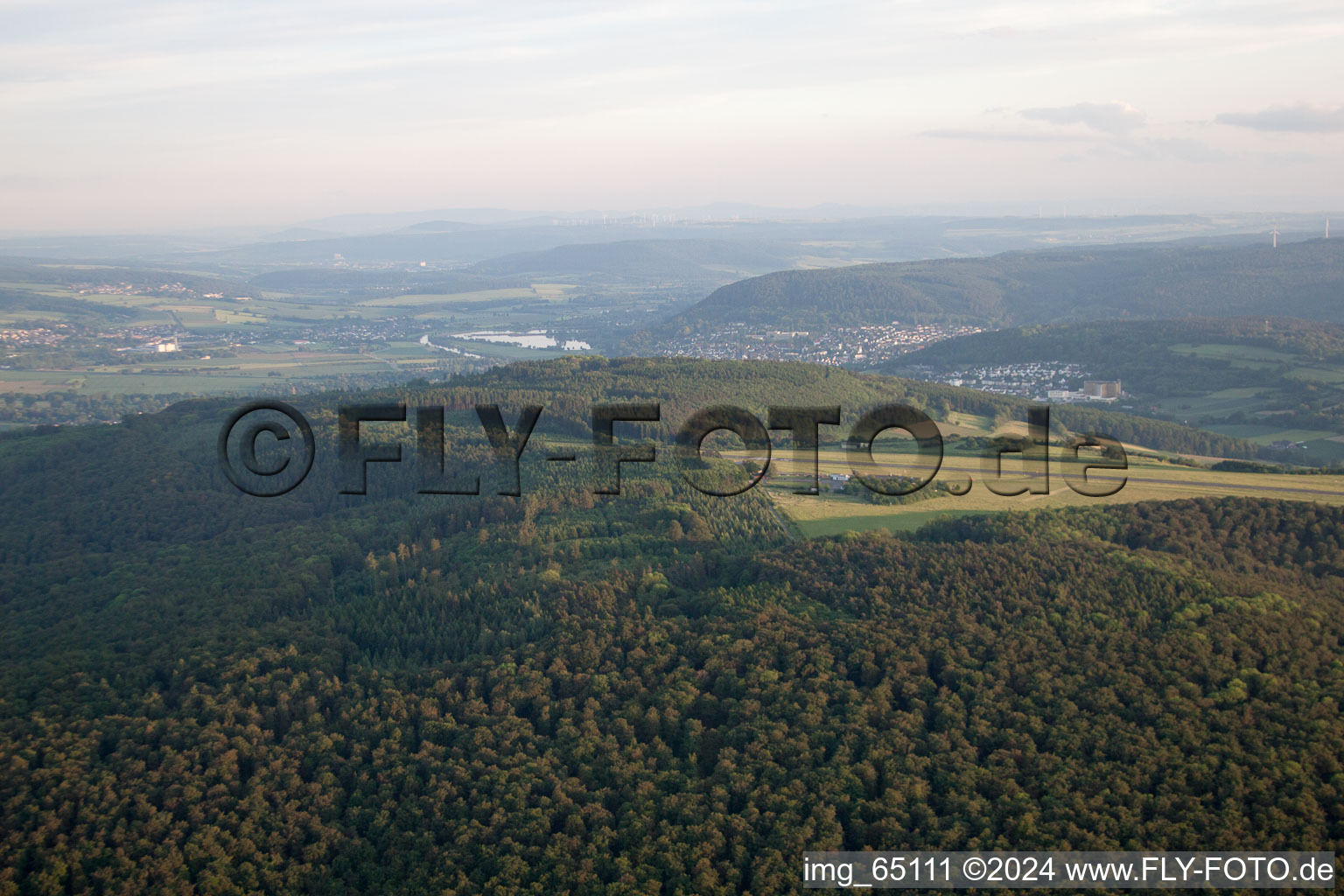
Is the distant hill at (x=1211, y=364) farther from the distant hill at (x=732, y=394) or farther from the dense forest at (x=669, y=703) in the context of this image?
the dense forest at (x=669, y=703)

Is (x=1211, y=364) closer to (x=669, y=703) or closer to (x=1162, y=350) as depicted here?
(x=1162, y=350)

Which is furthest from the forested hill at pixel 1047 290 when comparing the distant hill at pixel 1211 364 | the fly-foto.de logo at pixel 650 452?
the fly-foto.de logo at pixel 650 452

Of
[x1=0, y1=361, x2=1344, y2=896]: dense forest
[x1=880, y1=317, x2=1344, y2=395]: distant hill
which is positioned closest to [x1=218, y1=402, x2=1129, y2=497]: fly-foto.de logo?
[x1=0, y1=361, x2=1344, y2=896]: dense forest

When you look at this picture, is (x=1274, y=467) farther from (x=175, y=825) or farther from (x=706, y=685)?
(x=175, y=825)

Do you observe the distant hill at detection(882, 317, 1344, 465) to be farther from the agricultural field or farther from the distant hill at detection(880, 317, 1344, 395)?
the agricultural field

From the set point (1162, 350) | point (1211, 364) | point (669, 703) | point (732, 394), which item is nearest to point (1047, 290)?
point (1162, 350)

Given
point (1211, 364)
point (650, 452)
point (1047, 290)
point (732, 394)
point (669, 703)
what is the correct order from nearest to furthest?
point (669, 703)
point (650, 452)
point (732, 394)
point (1211, 364)
point (1047, 290)

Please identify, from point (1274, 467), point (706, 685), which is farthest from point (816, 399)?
point (706, 685)
